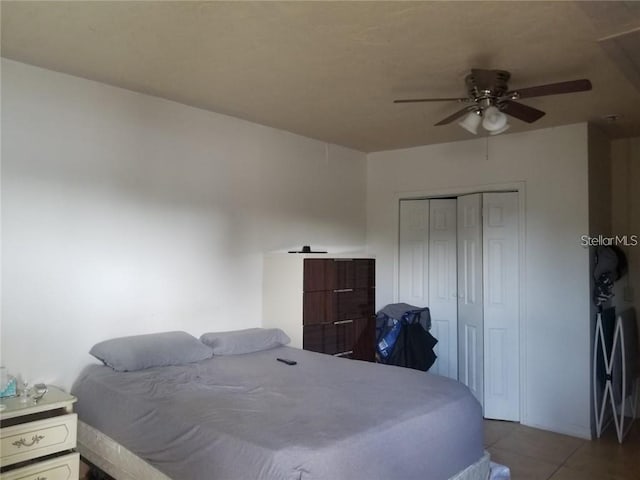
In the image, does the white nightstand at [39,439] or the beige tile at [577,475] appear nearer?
the white nightstand at [39,439]

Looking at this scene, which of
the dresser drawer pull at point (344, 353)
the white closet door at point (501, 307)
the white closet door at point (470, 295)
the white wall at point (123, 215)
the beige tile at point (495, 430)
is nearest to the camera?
the white wall at point (123, 215)

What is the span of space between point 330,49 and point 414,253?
284cm

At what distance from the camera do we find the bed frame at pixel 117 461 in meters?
2.34

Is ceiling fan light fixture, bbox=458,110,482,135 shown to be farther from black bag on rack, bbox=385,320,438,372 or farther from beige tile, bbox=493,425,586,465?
beige tile, bbox=493,425,586,465

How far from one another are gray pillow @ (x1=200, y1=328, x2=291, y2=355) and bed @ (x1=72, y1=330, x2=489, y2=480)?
1.15 feet

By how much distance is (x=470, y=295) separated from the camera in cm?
446

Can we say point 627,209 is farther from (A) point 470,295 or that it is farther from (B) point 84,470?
(B) point 84,470

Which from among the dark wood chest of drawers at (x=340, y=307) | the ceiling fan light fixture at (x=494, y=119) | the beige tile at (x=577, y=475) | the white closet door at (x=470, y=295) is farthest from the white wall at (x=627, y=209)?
the ceiling fan light fixture at (x=494, y=119)

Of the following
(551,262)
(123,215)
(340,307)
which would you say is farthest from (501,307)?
(123,215)

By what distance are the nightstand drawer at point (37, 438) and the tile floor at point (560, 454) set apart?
8.82 feet

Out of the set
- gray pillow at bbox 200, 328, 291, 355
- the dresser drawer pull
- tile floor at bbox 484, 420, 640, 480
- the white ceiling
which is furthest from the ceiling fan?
tile floor at bbox 484, 420, 640, 480

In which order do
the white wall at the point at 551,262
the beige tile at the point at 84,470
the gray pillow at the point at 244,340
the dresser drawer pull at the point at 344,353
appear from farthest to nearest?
the dresser drawer pull at the point at 344,353, the white wall at the point at 551,262, the gray pillow at the point at 244,340, the beige tile at the point at 84,470

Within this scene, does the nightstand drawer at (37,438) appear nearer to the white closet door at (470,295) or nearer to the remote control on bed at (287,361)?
the remote control on bed at (287,361)

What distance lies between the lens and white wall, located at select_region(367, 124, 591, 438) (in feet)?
12.8
